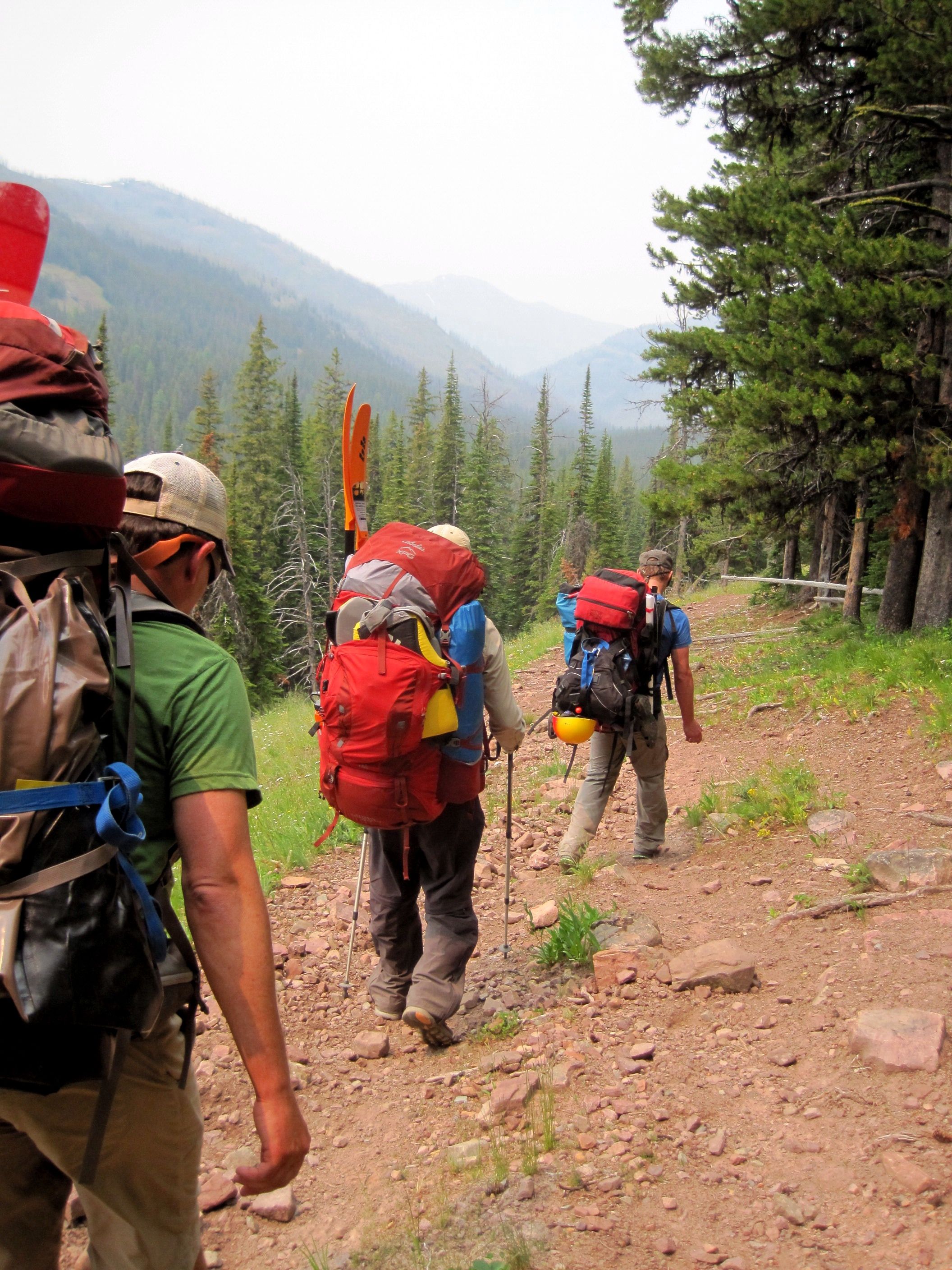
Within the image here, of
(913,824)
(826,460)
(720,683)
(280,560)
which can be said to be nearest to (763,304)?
(826,460)

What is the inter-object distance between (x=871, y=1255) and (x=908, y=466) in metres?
9.55

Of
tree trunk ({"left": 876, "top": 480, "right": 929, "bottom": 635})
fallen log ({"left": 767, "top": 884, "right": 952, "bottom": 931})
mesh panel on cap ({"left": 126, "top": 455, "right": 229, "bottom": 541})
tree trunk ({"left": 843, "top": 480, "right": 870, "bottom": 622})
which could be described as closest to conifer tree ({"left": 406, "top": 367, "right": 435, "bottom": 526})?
tree trunk ({"left": 843, "top": 480, "right": 870, "bottom": 622})

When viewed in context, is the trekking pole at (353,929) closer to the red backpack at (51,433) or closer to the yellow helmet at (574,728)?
the yellow helmet at (574,728)

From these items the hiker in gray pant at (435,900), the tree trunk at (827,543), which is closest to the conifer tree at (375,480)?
the tree trunk at (827,543)

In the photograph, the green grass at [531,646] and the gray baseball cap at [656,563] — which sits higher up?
the gray baseball cap at [656,563]

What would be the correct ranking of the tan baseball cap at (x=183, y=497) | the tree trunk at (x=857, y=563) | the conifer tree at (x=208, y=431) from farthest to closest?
1. the conifer tree at (x=208, y=431)
2. the tree trunk at (x=857, y=563)
3. the tan baseball cap at (x=183, y=497)

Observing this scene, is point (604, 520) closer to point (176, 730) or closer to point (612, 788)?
point (612, 788)

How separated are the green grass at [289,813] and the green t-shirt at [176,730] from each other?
8.96 ft

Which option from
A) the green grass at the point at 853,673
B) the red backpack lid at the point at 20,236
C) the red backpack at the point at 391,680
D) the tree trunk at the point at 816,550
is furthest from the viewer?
the tree trunk at the point at 816,550

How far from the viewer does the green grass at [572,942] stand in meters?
4.60

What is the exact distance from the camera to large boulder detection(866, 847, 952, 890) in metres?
4.77

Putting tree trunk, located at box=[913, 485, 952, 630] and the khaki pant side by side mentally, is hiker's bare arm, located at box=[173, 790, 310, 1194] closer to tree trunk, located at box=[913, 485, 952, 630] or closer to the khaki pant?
the khaki pant

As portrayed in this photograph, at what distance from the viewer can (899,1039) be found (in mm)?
Result: 3271

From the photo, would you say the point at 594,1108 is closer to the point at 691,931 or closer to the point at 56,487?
the point at 691,931
